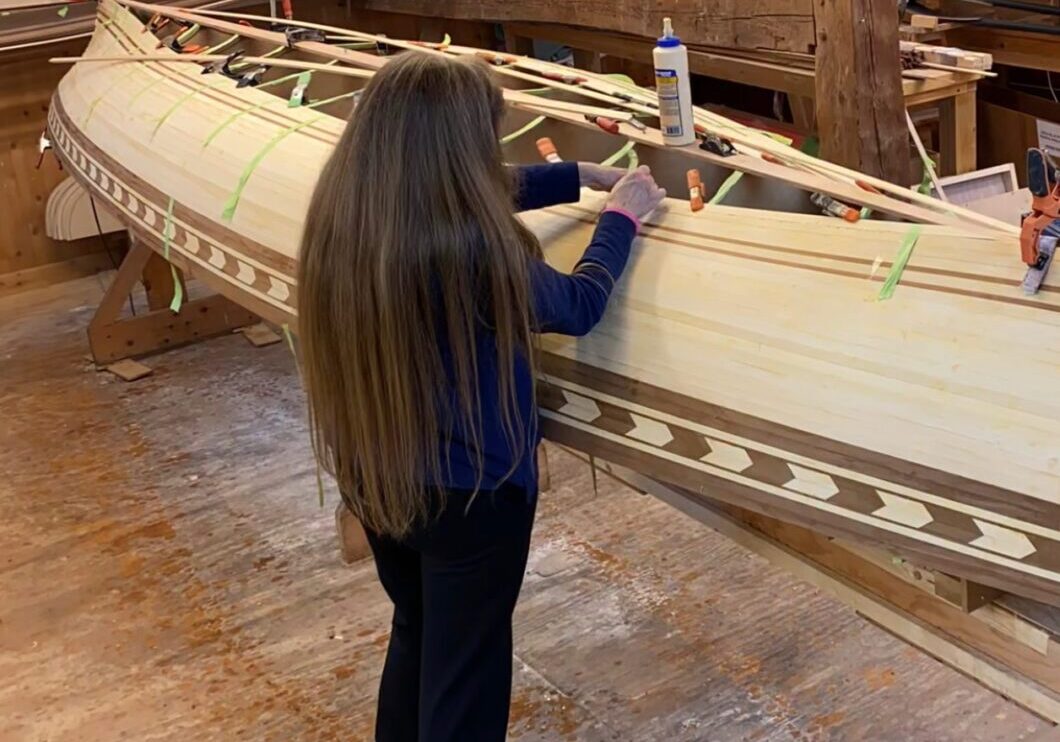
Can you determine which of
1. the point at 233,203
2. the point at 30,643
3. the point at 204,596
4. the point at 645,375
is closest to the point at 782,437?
the point at 645,375

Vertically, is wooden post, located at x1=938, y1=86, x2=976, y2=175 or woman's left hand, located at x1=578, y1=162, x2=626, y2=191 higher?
woman's left hand, located at x1=578, y1=162, x2=626, y2=191

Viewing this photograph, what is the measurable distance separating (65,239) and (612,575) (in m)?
4.22

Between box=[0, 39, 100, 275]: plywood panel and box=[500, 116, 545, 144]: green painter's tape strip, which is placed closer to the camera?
box=[500, 116, 545, 144]: green painter's tape strip

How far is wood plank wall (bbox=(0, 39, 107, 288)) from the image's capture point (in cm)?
631

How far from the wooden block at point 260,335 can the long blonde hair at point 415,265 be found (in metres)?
3.49

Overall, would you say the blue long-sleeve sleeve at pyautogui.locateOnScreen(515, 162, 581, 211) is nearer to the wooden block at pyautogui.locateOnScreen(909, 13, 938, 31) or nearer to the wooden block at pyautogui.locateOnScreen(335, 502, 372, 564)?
the wooden block at pyautogui.locateOnScreen(335, 502, 372, 564)

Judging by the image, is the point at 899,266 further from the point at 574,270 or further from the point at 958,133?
the point at 958,133

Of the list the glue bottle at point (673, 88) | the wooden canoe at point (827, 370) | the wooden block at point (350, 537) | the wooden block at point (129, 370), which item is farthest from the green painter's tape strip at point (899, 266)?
the wooden block at point (129, 370)

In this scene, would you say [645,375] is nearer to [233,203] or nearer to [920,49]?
[233,203]

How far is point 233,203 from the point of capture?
336cm

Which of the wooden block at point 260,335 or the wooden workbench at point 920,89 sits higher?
the wooden workbench at point 920,89

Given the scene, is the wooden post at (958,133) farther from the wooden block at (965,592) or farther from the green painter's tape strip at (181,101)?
the green painter's tape strip at (181,101)

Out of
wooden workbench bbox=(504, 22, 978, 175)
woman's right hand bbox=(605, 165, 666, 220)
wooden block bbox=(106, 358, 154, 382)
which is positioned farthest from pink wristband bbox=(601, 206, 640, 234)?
wooden block bbox=(106, 358, 154, 382)

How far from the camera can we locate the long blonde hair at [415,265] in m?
1.89
